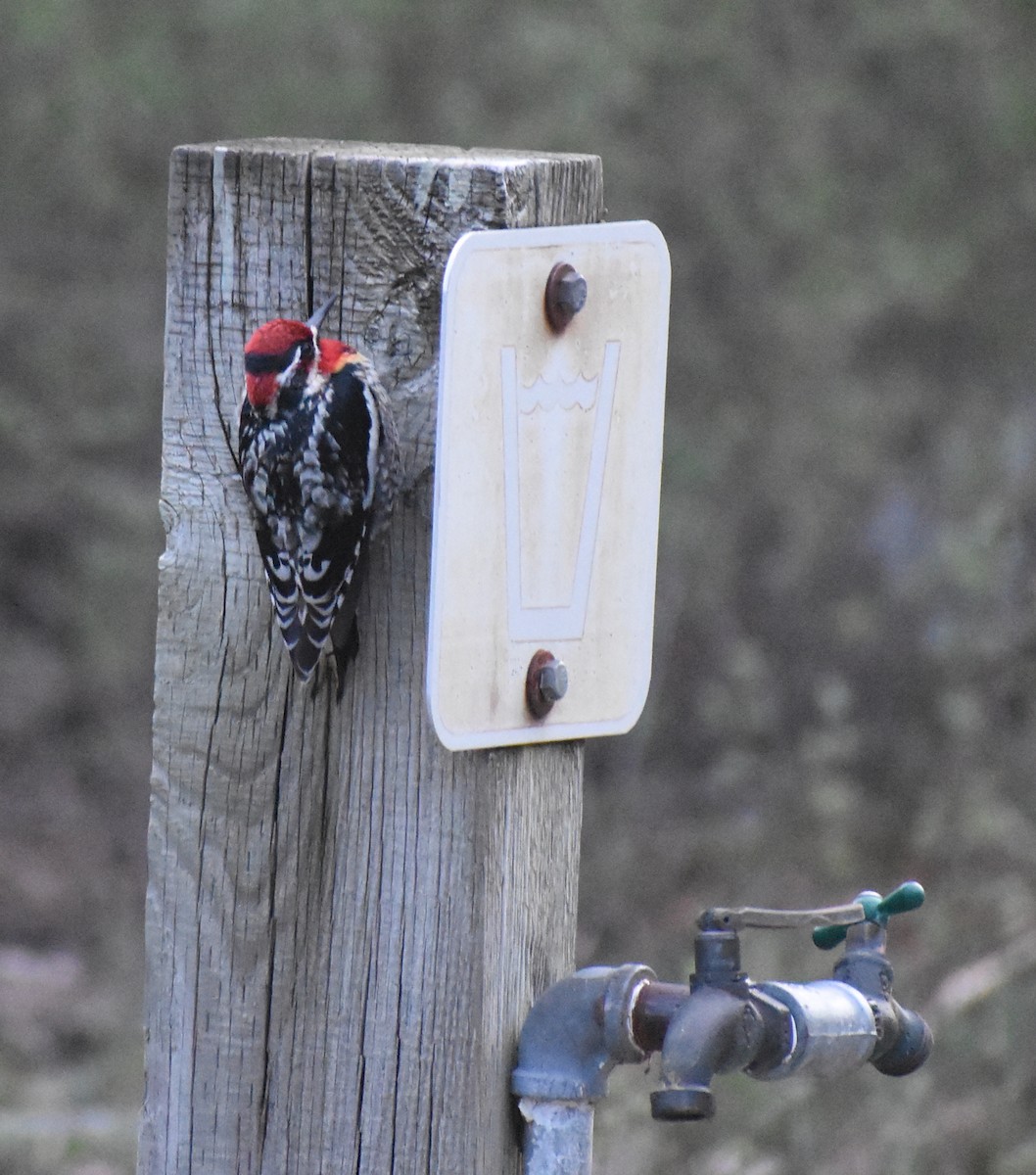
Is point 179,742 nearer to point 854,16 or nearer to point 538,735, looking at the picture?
point 538,735

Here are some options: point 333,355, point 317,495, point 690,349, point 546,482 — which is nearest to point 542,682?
point 546,482

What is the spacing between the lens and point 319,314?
1.92m

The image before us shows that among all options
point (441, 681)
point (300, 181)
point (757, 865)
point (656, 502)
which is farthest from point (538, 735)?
point (757, 865)

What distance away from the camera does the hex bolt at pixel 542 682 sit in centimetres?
191

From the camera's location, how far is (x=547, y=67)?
684 centimetres

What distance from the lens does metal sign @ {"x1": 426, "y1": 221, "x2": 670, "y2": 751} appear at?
70.5 inches

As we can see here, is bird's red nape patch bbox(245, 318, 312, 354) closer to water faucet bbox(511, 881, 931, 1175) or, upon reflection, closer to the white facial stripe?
the white facial stripe

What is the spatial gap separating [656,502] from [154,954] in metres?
0.75

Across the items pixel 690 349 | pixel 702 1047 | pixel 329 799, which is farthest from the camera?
pixel 690 349

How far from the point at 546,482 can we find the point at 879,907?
0.63 metres

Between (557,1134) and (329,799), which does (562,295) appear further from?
(557,1134)

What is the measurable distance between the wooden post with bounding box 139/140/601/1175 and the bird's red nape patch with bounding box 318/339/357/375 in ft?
0.06

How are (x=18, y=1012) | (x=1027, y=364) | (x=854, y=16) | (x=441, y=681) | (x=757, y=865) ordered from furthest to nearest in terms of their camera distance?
(x=1027, y=364) → (x=854, y=16) → (x=18, y=1012) → (x=757, y=865) → (x=441, y=681)

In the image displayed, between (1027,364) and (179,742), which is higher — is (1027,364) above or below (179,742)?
above
